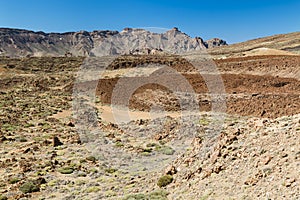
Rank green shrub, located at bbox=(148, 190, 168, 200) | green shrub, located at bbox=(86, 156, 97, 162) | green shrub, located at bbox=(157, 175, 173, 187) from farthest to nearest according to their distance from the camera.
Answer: green shrub, located at bbox=(86, 156, 97, 162)
green shrub, located at bbox=(157, 175, 173, 187)
green shrub, located at bbox=(148, 190, 168, 200)

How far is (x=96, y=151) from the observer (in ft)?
61.0

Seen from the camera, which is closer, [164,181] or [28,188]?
[164,181]

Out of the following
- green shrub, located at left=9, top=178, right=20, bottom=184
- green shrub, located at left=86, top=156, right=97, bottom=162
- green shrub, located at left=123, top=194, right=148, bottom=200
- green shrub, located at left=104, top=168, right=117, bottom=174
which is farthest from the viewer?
green shrub, located at left=86, top=156, right=97, bottom=162

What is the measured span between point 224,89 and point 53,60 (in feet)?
237

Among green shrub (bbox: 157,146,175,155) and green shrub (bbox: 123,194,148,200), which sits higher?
green shrub (bbox: 157,146,175,155)

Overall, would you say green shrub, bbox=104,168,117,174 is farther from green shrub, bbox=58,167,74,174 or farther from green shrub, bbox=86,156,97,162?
green shrub, bbox=86,156,97,162

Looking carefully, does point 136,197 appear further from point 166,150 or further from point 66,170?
point 166,150

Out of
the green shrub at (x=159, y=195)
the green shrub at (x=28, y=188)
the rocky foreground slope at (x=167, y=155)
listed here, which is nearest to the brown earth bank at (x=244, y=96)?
the rocky foreground slope at (x=167, y=155)

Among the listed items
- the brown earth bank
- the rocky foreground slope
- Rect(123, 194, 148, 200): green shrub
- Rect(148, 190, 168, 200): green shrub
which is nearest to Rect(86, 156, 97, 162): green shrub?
the rocky foreground slope

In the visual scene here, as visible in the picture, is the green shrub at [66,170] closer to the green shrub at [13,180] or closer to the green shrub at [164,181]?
the green shrub at [13,180]

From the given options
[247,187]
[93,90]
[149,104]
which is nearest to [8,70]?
[93,90]

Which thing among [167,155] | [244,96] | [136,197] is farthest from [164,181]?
[244,96]

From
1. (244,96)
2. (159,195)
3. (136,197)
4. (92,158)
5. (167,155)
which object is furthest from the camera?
(244,96)

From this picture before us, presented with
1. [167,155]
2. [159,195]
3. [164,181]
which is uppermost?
[164,181]
